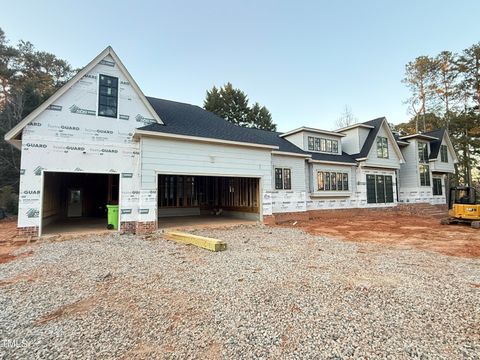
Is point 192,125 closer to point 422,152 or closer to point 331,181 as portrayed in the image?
point 331,181

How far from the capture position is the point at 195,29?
52.2 feet

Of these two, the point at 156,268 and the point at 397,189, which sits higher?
the point at 397,189

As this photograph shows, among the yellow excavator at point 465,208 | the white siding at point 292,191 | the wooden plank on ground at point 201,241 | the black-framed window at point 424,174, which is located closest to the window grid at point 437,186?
the black-framed window at point 424,174

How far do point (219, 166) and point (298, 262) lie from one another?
6.68 m

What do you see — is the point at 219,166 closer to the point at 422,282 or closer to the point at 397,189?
the point at 422,282

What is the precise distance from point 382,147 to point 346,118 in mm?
20244

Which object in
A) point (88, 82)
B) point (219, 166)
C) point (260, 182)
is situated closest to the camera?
point (88, 82)

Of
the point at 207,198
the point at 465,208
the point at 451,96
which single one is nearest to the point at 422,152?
the point at 465,208

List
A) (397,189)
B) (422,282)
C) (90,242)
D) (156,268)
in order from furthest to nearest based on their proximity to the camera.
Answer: (397,189) → (90,242) → (156,268) → (422,282)

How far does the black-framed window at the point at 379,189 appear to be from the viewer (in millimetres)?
18812

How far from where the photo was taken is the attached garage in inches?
575

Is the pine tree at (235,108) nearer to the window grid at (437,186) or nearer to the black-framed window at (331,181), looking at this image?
the black-framed window at (331,181)

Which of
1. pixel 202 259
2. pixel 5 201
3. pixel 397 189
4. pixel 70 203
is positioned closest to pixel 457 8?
pixel 397 189

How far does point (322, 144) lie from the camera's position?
1828 cm
